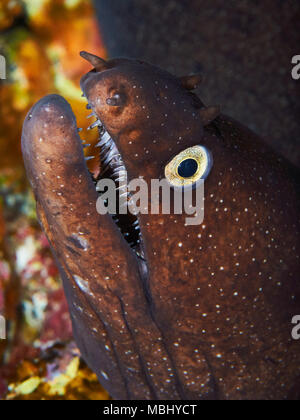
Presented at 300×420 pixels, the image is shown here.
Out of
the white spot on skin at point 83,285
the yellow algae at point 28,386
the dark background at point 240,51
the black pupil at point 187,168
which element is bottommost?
the yellow algae at point 28,386

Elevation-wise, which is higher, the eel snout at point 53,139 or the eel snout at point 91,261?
the eel snout at point 53,139

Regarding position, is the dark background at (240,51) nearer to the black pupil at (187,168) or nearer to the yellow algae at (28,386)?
the black pupil at (187,168)

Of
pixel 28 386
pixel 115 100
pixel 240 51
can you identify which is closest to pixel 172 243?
pixel 115 100

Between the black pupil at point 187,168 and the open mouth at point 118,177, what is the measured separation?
254mm

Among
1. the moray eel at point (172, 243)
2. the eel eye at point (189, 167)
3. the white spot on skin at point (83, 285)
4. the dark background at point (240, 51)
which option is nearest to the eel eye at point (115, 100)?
the moray eel at point (172, 243)

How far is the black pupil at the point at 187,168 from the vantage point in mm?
1724

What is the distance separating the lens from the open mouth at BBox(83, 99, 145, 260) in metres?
1.78

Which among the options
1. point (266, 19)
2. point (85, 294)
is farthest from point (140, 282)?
point (266, 19)

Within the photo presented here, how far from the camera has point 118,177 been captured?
6.03 ft

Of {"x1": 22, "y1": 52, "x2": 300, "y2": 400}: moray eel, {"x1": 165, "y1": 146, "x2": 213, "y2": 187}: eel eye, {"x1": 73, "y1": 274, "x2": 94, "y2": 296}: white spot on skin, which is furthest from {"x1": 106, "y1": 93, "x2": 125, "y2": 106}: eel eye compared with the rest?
{"x1": 73, "y1": 274, "x2": 94, "y2": 296}: white spot on skin

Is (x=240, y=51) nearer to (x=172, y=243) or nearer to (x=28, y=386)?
(x=172, y=243)

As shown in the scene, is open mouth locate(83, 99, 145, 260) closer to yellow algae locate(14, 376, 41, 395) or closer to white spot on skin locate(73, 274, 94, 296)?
white spot on skin locate(73, 274, 94, 296)

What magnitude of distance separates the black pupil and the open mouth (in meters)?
0.25
